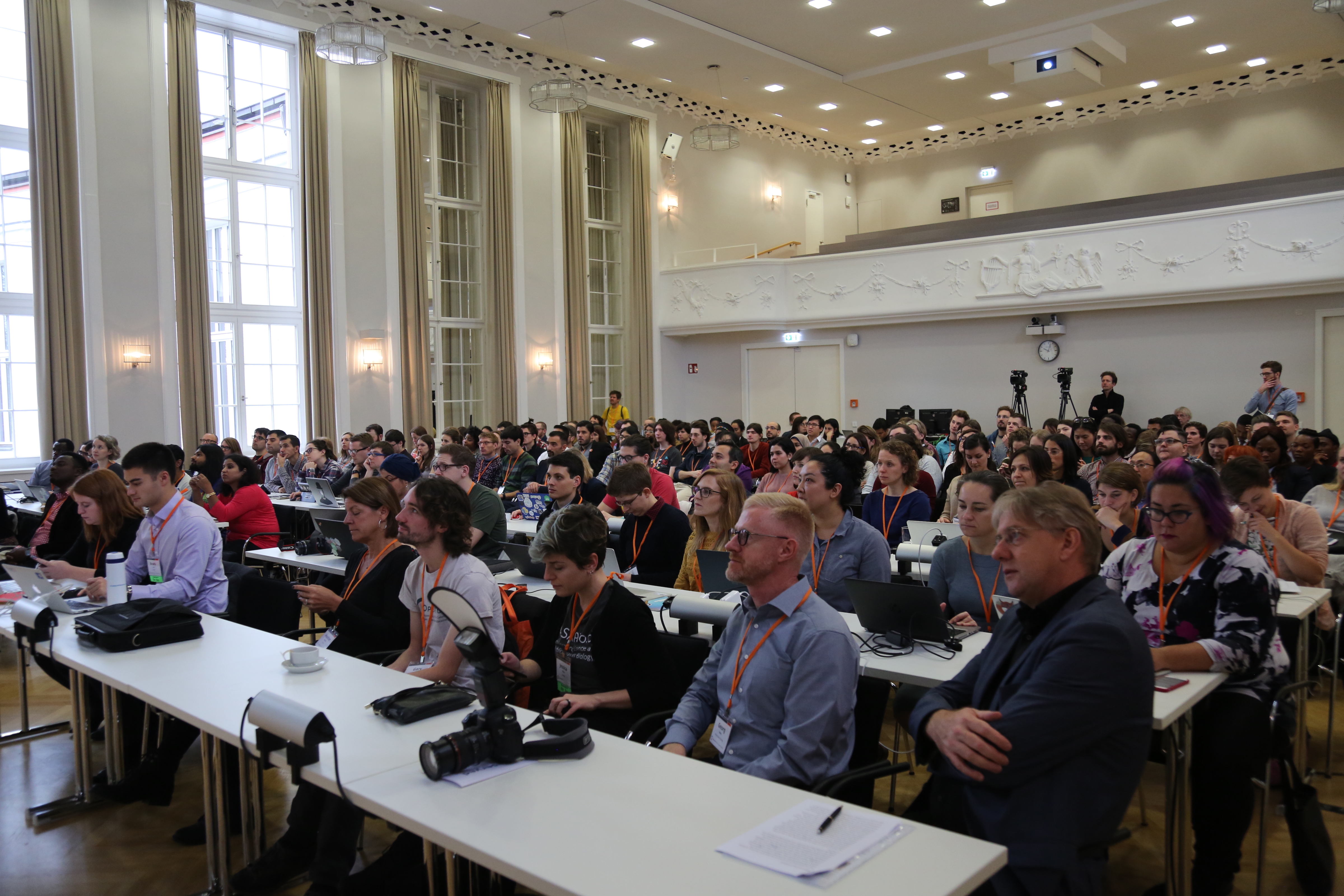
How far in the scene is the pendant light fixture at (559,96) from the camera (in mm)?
11430

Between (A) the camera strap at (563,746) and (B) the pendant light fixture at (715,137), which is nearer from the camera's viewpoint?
Answer: (A) the camera strap at (563,746)

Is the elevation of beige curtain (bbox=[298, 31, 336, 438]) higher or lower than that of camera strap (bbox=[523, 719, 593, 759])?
higher

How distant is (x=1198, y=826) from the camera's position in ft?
9.18

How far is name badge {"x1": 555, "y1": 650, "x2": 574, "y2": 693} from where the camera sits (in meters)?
3.00

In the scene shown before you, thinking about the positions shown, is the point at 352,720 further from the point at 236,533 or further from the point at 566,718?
the point at 236,533

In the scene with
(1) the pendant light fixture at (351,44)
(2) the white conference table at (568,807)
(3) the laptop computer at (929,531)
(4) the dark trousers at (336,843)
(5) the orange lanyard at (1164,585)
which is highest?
Result: (1) the pendant light fixture at (351,44)

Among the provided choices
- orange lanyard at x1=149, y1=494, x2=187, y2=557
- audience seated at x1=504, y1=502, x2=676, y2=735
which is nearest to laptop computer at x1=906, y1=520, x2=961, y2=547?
audience seated at x1=504, y1=502, x2=676, y2=735

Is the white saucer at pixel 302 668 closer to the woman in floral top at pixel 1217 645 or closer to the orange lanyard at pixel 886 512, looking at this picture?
the woman in floral top at pixel 1217 645

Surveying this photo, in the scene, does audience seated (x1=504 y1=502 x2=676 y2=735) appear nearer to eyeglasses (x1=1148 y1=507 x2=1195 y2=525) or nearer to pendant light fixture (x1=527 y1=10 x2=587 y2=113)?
eyeglasses (x1=1148 y1=507 x2=1195 y2=525)

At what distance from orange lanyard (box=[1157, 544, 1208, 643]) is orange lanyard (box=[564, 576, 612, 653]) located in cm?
176

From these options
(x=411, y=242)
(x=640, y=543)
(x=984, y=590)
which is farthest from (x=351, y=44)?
(x=984, y=590)

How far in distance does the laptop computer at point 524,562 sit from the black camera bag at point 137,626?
5.45 ft

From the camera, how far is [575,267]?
597 inches

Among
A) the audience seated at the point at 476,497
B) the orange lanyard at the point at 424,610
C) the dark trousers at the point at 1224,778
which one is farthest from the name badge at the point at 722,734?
the audience seated at the point at 476,497
